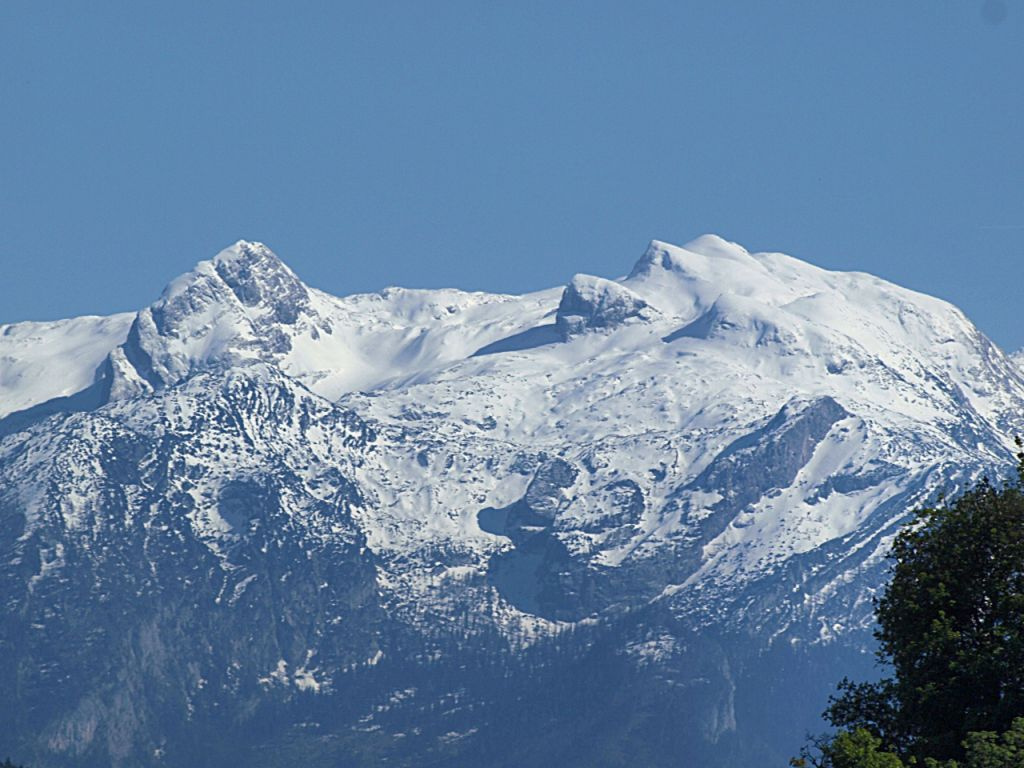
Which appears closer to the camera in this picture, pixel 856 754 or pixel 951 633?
pixel 856 754

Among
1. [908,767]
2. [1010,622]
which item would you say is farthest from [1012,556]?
[908,767]

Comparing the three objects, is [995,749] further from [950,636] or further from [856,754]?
[950,636]

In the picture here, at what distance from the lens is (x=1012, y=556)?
129375 mm

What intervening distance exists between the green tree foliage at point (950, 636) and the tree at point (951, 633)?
5 cm

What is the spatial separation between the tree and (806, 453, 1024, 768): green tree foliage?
5cm

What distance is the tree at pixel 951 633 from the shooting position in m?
125

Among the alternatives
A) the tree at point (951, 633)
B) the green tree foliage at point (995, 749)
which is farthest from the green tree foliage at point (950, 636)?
the green tree foliage at point (995, 749)

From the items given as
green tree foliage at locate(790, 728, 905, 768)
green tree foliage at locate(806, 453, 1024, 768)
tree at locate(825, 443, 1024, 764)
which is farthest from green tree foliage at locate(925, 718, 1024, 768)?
tree at locate(825, 443, 1024, 764)

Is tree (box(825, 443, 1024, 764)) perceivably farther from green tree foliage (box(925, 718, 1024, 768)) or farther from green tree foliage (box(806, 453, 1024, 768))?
green tree foliage (box(925, 718, 1024, 768))

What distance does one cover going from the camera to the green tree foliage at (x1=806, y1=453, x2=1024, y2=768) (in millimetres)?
124938

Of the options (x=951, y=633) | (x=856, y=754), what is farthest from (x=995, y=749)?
(x=951, y=633)

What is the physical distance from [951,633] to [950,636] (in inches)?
18.4

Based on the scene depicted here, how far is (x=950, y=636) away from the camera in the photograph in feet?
417

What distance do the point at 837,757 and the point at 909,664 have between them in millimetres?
11079
